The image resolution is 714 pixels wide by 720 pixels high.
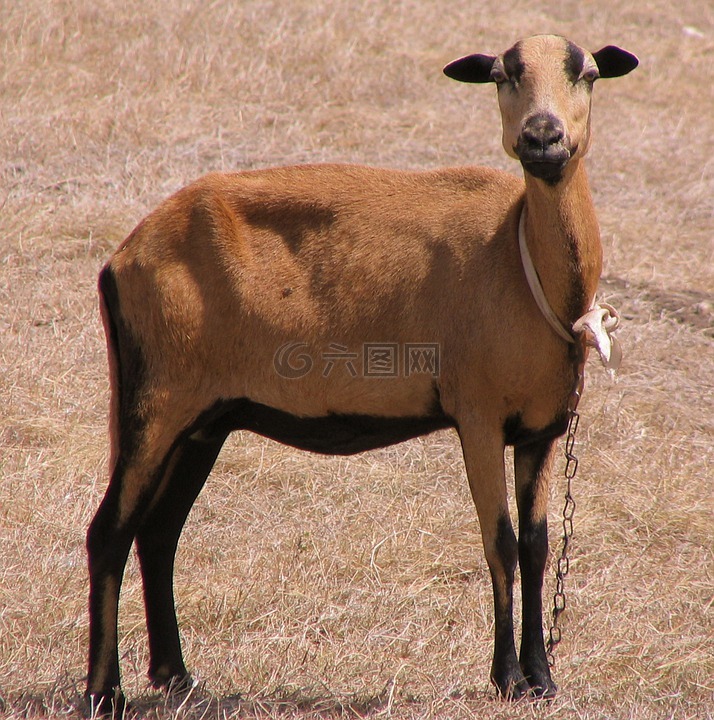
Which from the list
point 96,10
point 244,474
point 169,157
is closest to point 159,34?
point 96,10

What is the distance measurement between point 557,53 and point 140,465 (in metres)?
2.36

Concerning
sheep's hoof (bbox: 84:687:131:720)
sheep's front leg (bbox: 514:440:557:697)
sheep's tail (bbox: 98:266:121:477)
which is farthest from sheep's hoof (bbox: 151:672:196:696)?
sheep's front leg (bbox: 514:440:557:697)

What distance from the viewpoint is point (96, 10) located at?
43.0 ft

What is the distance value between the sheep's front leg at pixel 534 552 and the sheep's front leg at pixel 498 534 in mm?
117

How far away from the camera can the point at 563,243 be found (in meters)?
4.29

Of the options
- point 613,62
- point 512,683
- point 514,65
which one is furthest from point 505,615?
point 613,62

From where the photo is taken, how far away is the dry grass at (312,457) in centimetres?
517

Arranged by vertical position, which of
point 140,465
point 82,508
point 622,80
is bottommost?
point 622,80

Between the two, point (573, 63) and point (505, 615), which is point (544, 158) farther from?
point (505, 615)

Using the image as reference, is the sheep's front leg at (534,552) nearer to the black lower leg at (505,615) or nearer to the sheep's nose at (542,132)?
the black lower leg at (505,615)

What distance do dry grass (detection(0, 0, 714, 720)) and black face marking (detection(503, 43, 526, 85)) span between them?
96.1 inches

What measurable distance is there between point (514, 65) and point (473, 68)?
1.09 ft

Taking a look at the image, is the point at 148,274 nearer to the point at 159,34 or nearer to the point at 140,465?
the point at 140,465

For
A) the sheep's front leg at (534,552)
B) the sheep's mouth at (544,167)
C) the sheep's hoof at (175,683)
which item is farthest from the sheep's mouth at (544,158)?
the sheep's hoof at (175,683)
